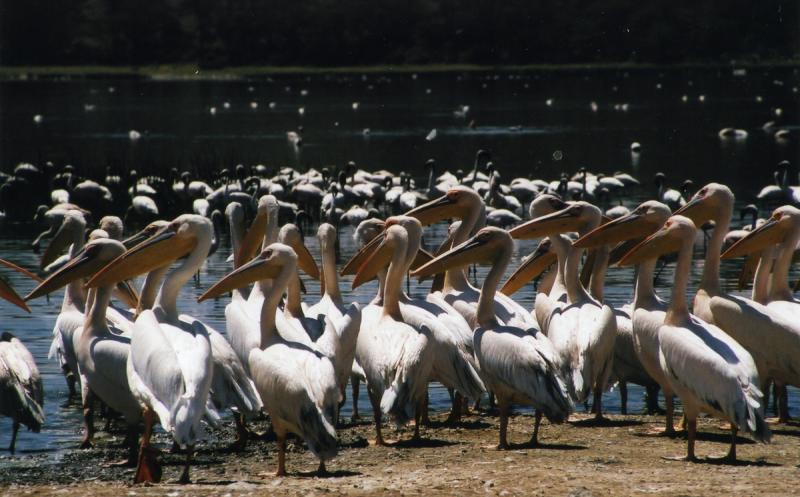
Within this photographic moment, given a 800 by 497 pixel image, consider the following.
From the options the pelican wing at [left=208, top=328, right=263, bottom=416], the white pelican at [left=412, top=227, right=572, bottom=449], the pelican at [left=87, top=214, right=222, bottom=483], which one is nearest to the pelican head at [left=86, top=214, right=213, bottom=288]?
the pelican at [left=87, top=214, right=222, bottom=483]

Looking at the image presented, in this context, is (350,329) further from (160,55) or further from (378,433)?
(160,55)

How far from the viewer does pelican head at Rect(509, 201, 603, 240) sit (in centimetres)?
923

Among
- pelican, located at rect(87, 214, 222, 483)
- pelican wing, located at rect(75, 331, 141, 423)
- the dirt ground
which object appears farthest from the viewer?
pelican wing, located at rect(75, 331, 141, 423)

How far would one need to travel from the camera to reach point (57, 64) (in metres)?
93.8

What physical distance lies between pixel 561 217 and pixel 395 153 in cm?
2643

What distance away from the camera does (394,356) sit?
7711mm

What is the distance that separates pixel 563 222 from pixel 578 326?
1.36 m

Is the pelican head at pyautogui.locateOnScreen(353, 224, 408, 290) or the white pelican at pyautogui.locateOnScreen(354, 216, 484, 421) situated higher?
the pelican head at pyautogui.locateOnScreen(353, 224, 408, 290)

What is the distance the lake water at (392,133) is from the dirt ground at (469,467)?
92 centimetres

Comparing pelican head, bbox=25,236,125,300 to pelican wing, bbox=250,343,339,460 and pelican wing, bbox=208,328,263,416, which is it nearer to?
pelican wing, bbox=208,328,263,416

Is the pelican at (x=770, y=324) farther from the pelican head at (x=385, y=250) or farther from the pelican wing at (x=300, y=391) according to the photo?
the pelican wing at (x=300, y=391)

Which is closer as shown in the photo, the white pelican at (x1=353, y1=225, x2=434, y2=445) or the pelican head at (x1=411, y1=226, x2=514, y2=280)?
the white pelican at (x1=353, y1=225, x2=434, y2=445)

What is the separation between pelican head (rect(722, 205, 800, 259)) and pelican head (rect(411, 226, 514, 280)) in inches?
56.2

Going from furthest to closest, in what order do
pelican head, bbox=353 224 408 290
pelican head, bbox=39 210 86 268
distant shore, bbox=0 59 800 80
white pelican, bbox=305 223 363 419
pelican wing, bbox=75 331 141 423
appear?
distant shore, bbox=0 59 800 80 → pelican head, bbox=39 210 86 268 → pelican head, bbox=353 224 408 290 → white pelican, bbox=305 223 363 419 → pelican wing, bbox=75 331 141 423
